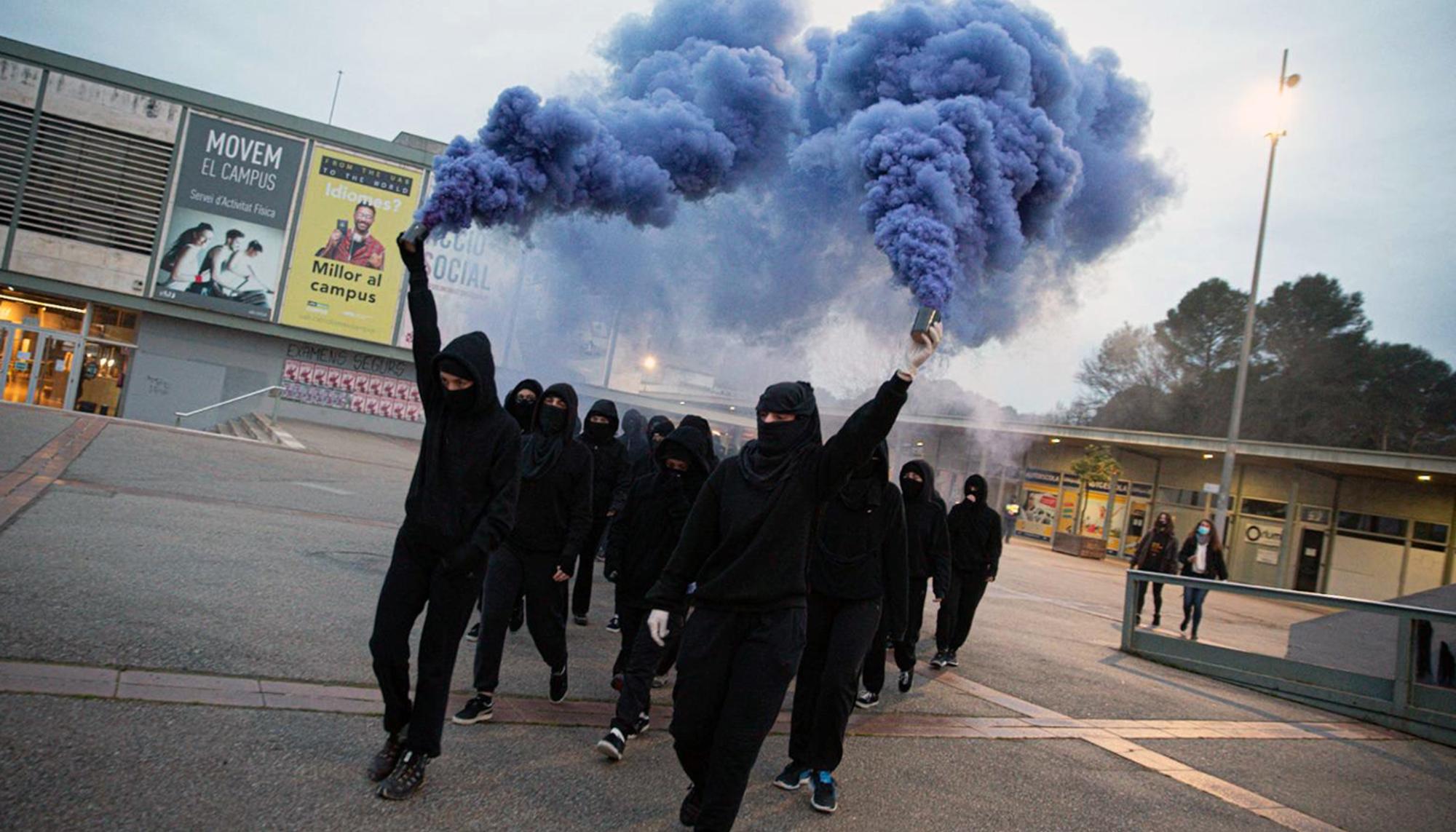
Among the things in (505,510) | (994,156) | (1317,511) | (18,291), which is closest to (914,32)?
(994,156)

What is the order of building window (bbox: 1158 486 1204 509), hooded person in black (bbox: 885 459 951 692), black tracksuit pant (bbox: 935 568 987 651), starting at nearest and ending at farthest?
hooded person in black (bbox: 885 459 951 692) < black tracksuit pant (bbox: 935 568 987 651) < building window (bbox: 1158 486 1204 509)

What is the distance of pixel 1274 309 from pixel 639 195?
4635 centimetres

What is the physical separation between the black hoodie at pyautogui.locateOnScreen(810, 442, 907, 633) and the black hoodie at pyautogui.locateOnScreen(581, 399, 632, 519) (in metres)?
2.59

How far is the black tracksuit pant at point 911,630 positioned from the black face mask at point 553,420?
2.62 metres

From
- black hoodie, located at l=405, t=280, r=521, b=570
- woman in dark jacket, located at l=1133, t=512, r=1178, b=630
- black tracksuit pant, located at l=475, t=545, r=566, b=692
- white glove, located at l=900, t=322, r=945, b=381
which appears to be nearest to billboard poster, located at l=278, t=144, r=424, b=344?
woman in dark jacket, located at l=1133, t=512, r=1178, b=630

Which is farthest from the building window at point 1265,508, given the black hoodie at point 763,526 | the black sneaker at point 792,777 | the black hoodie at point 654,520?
the black hoodie at point 763,526

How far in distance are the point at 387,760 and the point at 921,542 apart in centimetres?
446

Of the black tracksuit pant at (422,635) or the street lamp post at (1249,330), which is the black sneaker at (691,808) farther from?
the street lamp post at (1249,330)

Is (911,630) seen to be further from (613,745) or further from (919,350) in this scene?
(919,350)

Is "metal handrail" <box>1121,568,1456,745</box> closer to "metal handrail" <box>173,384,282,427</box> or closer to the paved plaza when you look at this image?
the paved plaza

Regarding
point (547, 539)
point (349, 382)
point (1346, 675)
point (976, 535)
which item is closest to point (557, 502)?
point (547, 539)

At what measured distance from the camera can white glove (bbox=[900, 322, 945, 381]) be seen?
3635 mm

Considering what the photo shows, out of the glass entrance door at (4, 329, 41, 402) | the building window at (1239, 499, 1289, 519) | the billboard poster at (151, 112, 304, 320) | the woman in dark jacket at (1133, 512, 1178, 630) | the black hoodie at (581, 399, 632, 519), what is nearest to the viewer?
the black hoodie at (581, 399, 632, 519)

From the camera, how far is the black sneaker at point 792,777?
4570mm
